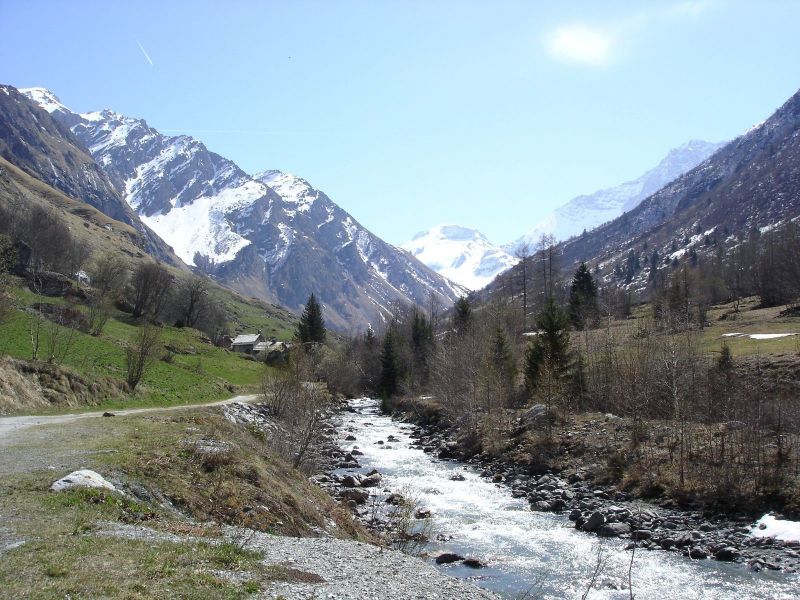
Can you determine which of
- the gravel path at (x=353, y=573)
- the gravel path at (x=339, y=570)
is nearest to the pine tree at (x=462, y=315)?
the gravel path at (x=353, y=573)

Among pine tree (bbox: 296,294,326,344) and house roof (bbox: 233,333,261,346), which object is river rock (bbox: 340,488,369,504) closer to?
pine tree (bbox: 296,294,326,344)

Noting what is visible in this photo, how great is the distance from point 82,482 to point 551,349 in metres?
43.5

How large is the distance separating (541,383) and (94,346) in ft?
151

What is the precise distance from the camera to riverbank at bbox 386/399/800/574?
23.2m

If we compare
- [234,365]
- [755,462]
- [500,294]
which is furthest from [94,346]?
[500,294]

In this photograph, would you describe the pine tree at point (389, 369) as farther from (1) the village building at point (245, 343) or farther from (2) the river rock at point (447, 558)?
(2) the river rock at point (447, 558)

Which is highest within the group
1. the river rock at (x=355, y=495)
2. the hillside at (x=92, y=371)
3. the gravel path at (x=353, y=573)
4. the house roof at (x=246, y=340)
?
the house roof at (x=246, y=340)

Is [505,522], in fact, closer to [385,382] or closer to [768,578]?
[768,578]

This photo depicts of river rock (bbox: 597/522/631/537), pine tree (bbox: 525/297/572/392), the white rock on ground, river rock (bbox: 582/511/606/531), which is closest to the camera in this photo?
the white rock on ground

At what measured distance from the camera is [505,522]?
29.1 metres

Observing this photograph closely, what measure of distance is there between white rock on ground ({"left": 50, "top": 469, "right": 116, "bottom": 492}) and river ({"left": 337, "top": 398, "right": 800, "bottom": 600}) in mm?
12977

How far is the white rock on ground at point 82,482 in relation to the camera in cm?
1605

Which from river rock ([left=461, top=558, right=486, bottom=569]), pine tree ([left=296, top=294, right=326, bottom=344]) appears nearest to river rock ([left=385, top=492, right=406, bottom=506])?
river rock ([left=461, top=558, right=486, bottom=569])

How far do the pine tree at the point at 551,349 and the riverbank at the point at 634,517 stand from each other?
35.3 ft
